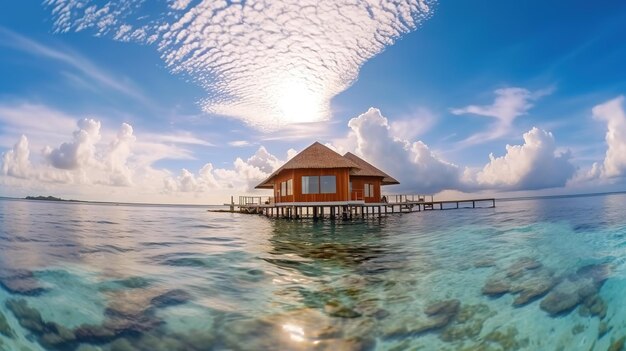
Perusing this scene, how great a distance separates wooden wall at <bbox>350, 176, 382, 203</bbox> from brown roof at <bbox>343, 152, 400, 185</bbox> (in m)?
0.62

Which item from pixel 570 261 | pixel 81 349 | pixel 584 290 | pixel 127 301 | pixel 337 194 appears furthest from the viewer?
pixel 337 194

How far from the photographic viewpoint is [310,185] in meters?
27.3

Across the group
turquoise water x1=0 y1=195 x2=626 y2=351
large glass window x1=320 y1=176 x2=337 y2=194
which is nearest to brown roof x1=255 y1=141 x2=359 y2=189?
large glass window x1=320 y1=176 x2=337 y2=194

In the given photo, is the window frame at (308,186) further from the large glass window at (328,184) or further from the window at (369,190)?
the window at (369,190)

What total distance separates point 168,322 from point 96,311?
1288 mm

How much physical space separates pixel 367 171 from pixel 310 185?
8.00m

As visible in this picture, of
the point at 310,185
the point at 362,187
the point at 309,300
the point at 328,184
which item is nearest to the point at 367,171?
the point at 362,187

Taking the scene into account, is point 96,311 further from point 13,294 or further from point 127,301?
point 13,294

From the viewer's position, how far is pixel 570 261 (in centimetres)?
889

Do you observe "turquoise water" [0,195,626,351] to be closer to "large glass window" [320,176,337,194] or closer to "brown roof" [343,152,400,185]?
"large glass window" [320,176,337,194]

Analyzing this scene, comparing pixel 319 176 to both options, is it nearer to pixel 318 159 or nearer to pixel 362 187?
pixel 318 159

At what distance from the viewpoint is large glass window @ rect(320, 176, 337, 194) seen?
27172 mm

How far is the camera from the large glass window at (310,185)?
89.5 feet

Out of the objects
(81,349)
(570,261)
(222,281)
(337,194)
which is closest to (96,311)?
(81,349)
